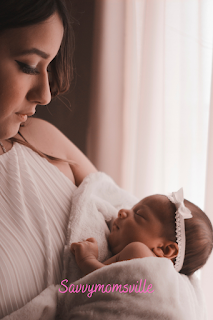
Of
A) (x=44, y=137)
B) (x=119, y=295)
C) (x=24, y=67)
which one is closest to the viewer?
(x=119, y=295)

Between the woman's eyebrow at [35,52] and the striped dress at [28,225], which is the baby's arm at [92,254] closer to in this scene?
the striped dress at [28,225]

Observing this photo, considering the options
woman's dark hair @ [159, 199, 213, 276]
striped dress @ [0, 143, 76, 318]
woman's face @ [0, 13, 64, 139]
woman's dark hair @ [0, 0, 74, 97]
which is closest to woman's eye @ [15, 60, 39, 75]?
woman's face @ [0, 13, 64, 139]

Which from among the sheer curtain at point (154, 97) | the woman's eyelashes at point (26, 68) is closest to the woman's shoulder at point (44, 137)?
the woman's eyelashes at point (26, 68)

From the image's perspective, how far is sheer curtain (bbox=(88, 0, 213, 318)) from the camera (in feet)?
5.56

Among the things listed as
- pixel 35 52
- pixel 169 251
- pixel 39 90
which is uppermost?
pixel 35 52

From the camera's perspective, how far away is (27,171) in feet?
3.52

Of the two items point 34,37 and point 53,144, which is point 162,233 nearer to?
point 53,144

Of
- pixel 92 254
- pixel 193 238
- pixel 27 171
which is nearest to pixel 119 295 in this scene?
pixel 92 254

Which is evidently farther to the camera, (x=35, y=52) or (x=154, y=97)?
(x=154, y=97)

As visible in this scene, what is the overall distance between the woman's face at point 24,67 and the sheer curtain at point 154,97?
103 cm

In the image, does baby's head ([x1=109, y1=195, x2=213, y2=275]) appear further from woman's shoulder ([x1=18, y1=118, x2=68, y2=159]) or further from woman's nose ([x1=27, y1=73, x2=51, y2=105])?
woman's nose ([x1=27, y1=73, x2=51, y2=105])

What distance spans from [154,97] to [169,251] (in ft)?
3.75

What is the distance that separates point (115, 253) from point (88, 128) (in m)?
1.25

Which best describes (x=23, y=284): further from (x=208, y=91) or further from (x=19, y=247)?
(x=208, y=91)
